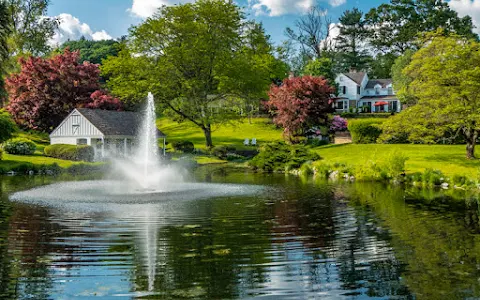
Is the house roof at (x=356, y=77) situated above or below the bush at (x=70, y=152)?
above

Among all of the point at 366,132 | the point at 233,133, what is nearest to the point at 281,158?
the point at 366,132

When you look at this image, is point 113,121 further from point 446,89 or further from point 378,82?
point 378,82

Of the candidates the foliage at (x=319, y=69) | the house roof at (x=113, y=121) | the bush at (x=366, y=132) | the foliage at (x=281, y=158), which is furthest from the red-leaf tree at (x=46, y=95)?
the foliage at (x=319, y=69)

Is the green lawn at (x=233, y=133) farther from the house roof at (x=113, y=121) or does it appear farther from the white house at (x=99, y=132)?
the white house at (x=99, y=132)

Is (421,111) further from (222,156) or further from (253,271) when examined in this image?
(253,271)

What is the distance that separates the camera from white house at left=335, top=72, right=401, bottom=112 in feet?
255

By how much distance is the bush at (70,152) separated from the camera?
36094 millimetres

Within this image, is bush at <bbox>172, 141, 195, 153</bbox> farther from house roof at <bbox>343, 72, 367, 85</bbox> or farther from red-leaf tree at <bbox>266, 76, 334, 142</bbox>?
house roof at <bbox>343, 72, 367, 85</bbox>

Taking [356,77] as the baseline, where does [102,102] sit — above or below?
below

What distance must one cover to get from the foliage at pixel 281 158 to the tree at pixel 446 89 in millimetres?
7255

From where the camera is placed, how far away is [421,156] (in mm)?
30016

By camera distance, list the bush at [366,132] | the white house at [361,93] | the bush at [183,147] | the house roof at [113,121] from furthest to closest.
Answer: the white house at [361,93] < the bush at [183,147] < the house roof at [113,121] < the bush at [366,132]

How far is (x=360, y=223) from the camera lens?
473 inches

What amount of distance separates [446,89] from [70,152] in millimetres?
27699
